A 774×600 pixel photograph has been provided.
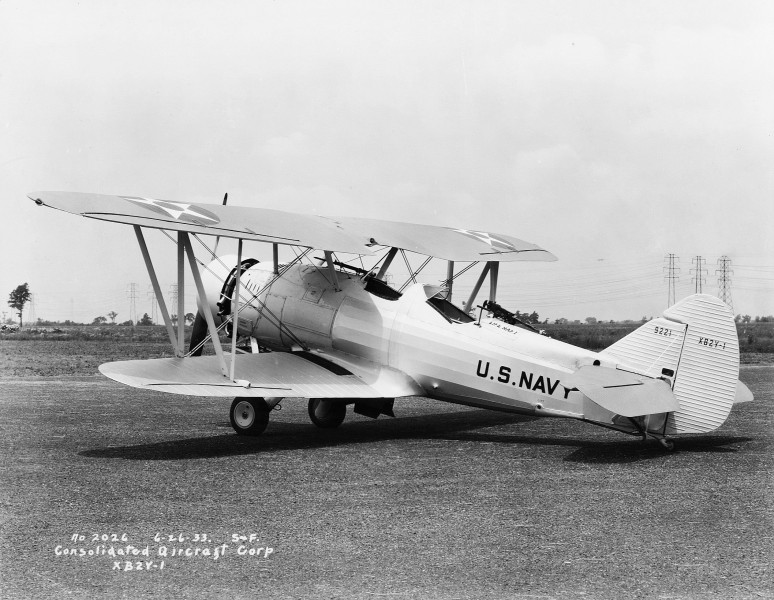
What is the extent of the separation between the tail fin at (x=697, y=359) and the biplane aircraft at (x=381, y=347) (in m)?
0.01

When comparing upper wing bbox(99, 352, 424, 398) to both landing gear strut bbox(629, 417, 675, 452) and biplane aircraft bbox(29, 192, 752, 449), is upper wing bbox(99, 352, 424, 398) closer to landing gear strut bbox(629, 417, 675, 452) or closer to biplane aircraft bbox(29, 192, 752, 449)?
biplane aircraft bbox(29, 192, 752, 449)

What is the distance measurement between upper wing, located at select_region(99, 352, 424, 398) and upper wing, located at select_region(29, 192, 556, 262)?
5.52ft

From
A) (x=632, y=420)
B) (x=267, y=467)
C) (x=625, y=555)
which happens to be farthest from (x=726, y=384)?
(x=267, y=467)

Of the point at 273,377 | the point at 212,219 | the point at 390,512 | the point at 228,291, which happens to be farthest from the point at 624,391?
the point at 228,291

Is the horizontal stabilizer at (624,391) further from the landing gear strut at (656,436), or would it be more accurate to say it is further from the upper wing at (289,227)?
the upper wing at (289,227)

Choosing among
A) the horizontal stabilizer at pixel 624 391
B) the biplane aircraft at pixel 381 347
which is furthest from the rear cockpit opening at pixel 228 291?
the horizontal stabilizer at pixel 624 391

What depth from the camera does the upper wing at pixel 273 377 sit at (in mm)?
9711

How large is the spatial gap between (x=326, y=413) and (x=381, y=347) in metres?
1.84

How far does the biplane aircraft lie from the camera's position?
8789mm

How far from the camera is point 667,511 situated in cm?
656

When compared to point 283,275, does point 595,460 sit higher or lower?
lower

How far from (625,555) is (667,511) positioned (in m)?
1.33

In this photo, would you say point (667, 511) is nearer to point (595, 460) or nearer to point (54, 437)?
point (595, 460)

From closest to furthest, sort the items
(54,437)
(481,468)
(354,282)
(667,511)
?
(667,511) < (481,468) < (54,437) < (354,282)
